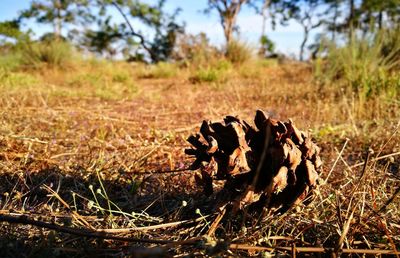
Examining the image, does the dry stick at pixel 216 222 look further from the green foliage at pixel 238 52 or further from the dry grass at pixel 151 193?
the green foliage at pixel 238 52

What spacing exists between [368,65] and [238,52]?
16.8ft

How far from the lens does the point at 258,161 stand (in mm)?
938

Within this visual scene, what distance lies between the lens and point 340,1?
2184 centimetres

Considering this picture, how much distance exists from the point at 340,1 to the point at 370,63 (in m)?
20.3

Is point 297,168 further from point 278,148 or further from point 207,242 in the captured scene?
point 207,242

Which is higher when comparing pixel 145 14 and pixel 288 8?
pixel 288 8

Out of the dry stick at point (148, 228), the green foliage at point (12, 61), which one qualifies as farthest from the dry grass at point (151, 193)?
the green foliage at point (12, 61)

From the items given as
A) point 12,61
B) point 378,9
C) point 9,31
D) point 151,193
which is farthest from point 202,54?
point 378,9

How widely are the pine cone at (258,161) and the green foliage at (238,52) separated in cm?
828

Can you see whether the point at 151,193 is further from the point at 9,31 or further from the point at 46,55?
the point at 9,31

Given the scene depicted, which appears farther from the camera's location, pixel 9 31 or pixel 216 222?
pixel 9 31

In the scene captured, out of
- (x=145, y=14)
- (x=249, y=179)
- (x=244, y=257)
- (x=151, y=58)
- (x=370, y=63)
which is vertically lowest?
(x=244, y=257)

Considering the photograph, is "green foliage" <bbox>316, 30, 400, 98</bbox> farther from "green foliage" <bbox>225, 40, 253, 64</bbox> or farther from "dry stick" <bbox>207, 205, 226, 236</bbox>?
"green foliage" <bbox>225, 40, 253, 64</bbox>

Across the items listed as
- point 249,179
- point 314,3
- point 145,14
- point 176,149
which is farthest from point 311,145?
point 314,3
